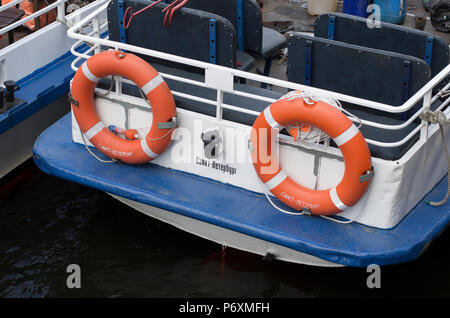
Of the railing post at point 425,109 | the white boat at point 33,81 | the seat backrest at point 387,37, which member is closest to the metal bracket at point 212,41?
the seat backrest at point 387,37

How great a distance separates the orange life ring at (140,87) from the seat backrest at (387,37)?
1502 millimetres

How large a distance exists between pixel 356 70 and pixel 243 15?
145 cm

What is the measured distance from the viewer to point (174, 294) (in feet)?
21.5

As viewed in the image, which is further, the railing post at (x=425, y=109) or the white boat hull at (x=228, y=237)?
the white boat hull at (x=228, y=237)

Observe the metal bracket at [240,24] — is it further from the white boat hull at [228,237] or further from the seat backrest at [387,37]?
the white boat hull at [228,237]

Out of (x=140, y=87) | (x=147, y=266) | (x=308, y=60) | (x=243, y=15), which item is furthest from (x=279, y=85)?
(x=147, y=266)

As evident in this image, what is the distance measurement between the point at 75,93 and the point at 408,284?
3.28 m

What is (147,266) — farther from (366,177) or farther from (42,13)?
(42,13)

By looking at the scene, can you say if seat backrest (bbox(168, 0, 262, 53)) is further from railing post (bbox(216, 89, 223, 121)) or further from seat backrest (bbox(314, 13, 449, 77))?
railing post (bbox(216, 89, 223, 121))

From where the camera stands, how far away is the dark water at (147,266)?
6.59m

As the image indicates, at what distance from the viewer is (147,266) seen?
682 cm

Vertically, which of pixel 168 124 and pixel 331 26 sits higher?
pixel 331 26

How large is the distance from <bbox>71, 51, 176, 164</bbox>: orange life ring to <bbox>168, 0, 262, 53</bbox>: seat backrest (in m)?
1.22

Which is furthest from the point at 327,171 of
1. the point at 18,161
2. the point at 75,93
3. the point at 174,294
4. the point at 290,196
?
the point at 18,161
